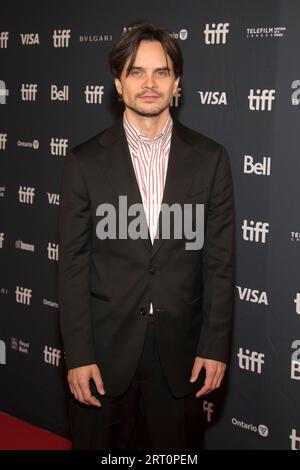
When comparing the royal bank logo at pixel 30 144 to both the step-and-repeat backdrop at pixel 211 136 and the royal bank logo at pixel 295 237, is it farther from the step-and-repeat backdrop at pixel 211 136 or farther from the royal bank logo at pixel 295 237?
the royal bank logo at pixel 295 237

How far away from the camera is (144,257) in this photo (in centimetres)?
208

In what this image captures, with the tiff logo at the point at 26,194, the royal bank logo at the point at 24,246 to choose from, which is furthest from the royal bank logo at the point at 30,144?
the royal bank logo at the point at 24,246

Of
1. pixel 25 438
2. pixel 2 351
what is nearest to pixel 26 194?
pixel 2 351

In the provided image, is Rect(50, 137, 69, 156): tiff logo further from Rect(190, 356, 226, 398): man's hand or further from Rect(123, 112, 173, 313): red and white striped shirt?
Rect(190, 356, 226, 398): man's hand

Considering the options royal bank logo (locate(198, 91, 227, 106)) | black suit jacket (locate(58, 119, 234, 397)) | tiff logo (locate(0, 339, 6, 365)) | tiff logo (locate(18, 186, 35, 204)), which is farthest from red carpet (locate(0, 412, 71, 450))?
royal bank logo (locate(198, 91, 227, 106))

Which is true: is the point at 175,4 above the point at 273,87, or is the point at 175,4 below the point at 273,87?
above

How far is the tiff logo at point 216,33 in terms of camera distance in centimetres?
264

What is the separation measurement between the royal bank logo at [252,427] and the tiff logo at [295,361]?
11.7 inches

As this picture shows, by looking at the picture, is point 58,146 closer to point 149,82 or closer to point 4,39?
point 4,39

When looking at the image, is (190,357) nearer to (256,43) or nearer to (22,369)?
(256,43)

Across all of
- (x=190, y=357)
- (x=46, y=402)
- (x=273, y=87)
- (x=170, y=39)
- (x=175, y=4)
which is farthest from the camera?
(x=46, y=402)

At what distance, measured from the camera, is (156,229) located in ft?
6.90
